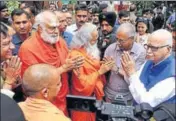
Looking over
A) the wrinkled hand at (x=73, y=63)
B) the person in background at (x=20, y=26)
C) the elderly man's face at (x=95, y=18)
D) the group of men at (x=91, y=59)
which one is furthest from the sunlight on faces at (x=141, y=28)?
the wrinkled hand at (x=73, y=63)

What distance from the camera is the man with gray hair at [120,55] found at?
302 cm

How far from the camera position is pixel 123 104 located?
1648 millimetres

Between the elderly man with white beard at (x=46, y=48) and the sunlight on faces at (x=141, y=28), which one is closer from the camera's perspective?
the elderly man with white beard at (x=46, y=48)

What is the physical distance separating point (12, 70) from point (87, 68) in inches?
26.6

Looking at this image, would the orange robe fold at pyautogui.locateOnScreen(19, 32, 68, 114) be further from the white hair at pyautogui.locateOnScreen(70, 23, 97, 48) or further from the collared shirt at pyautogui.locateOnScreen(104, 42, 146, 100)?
the collared shirt at pyautogui.locateOnScreen(104, 42, 146, 100)

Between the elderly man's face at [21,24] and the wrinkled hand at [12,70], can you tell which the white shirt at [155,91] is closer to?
the wrinkled hand at [12,70]

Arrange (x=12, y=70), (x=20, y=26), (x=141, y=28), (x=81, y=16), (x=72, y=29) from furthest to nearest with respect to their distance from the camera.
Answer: (x=141, y=28) < (x=72, y=29) < (x=81, y=16) < (x=20, y=26) < (x=12, y=70)

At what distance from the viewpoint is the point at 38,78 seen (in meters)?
1.93

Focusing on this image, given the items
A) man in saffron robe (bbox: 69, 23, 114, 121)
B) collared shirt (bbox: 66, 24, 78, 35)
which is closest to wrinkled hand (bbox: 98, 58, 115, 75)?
man in saffron robe (bbox: 69, 23, 114, 121)

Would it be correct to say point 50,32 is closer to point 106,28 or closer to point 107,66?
point 107,66

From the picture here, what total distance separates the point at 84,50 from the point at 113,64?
26 cm

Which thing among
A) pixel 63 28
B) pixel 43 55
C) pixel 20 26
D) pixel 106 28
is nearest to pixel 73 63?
pixel 43 55

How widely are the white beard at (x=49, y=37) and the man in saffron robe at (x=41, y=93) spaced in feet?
2.94

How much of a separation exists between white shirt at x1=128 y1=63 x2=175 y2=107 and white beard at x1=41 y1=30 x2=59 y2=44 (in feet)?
2.44
